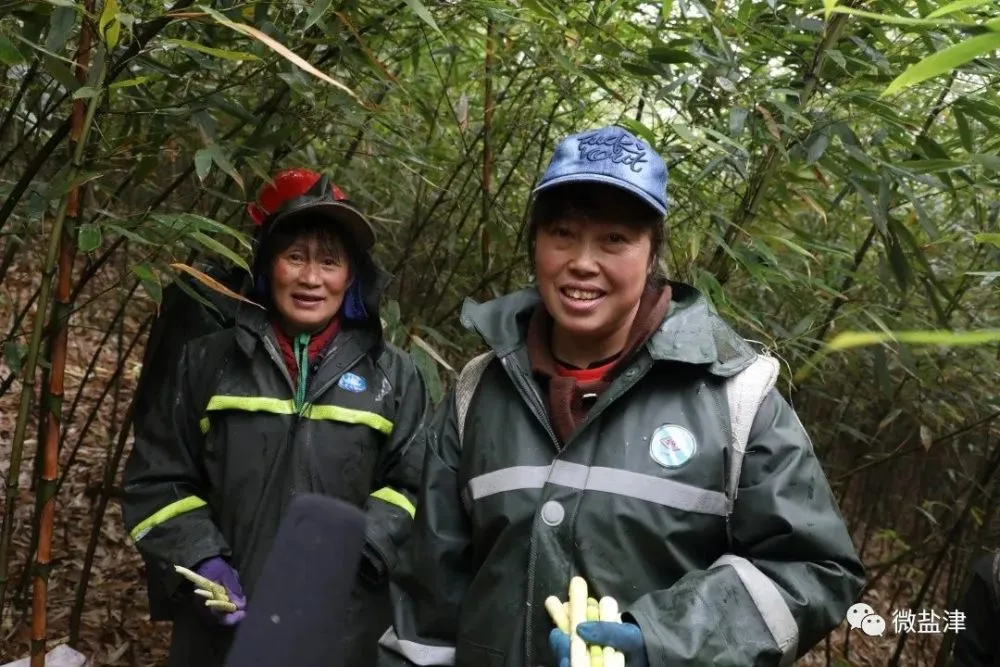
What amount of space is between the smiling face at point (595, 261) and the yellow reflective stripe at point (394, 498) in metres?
0.92

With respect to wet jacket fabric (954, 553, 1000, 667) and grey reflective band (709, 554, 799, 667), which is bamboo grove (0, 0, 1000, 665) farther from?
wet jacket fabric (954, 553, 1000, 667)

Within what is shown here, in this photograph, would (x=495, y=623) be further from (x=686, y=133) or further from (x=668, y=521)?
(x=686, y=133)

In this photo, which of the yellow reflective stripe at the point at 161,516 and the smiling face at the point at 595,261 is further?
the yellow reflective stripe at the point at 161,516

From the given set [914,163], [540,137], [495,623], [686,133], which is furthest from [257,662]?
[540,137]

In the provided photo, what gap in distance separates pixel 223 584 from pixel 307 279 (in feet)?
2.39

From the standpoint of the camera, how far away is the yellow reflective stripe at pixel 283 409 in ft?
6.77

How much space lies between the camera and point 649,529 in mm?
1251

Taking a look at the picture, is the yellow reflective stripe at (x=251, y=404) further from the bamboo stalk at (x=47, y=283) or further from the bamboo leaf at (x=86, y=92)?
the bamboo leaf at (x=86, y=92)

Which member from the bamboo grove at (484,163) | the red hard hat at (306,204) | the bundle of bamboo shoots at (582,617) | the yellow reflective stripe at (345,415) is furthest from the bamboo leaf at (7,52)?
the bundle of bamboo shoots at (582,617)

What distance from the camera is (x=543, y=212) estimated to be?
4.65 ft

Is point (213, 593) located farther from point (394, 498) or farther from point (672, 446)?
point (672, 446)

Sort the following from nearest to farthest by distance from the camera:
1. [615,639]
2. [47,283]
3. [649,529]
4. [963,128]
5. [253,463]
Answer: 1. [615,639]
2. [649,529]
3. [47,283]
4. [253,463]
5. [963,128]

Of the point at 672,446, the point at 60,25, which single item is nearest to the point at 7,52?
the point at 60,25

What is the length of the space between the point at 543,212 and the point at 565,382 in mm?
278
